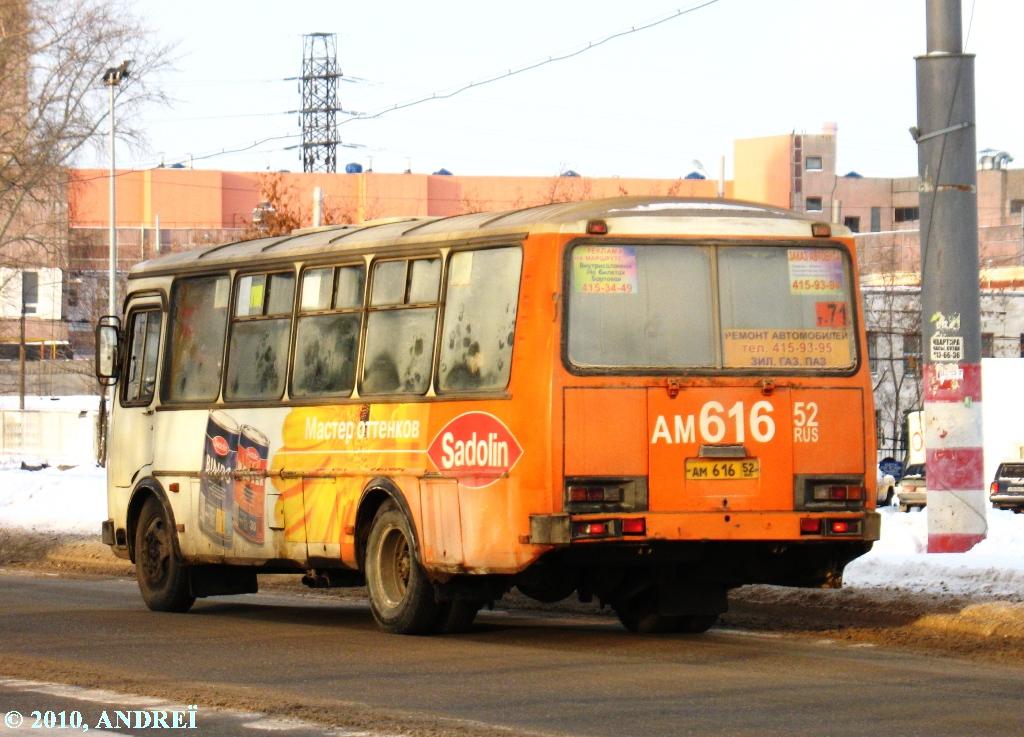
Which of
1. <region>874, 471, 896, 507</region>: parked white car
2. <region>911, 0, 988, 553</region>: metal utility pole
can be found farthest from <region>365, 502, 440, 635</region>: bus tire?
<region>874, 471, 896, 507</region>: parked white car

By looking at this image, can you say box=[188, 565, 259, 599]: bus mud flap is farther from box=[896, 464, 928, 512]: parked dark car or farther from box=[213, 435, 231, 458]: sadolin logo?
box=[896, 464, 928, 512]: parked dark car

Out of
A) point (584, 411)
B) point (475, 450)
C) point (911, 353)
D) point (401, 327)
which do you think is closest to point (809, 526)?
point (584, 411)

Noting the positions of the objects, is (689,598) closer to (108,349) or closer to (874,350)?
(108,349)

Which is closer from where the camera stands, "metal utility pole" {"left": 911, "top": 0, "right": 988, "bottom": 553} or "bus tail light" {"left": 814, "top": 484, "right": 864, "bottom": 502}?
"bus tail light" {"left": 814, "top": 484, "right": 864, "bottom": 502}

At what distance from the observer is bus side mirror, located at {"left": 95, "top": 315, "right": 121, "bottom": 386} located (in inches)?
674

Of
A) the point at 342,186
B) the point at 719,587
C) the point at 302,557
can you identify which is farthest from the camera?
the point at 342,186

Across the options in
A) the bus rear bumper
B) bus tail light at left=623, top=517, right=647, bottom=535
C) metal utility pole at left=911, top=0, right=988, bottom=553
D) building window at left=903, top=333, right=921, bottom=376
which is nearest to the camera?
the bus rear bumper

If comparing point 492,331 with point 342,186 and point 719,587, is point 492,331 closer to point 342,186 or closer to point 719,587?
point 719,587

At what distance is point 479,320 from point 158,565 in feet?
15.8

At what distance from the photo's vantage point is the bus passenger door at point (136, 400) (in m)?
16.7

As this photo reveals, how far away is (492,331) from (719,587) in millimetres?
2350

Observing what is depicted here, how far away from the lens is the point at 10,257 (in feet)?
169

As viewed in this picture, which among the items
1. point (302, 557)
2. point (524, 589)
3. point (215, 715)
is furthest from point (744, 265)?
point (215, 715)

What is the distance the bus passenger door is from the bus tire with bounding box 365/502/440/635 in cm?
371
